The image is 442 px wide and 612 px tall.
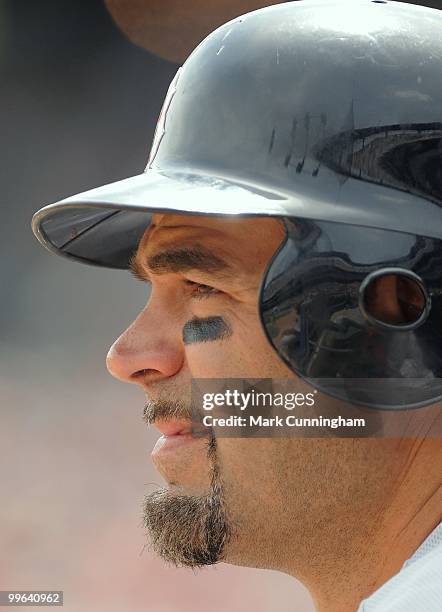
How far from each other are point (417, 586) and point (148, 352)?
57 cm

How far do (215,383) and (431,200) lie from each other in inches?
17.1

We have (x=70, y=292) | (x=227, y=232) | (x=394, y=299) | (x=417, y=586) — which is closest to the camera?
(x=417, y=586)

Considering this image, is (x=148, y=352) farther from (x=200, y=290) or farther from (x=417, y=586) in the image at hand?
(x=417, y=586)

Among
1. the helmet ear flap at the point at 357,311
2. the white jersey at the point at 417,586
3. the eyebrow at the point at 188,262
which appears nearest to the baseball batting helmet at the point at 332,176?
the helmet ear flap at the point at 357,311

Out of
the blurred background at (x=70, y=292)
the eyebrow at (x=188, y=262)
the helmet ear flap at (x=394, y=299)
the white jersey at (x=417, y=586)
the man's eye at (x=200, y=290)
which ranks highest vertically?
the blurred background at (x=70, y=292)

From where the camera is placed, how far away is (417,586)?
4.02ft

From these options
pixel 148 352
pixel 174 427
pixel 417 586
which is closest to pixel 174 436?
pixel 174 427

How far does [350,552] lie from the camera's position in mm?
1422

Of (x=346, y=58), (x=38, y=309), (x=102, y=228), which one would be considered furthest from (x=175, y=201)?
(x=38, y=309)

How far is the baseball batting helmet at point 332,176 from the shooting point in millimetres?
1311

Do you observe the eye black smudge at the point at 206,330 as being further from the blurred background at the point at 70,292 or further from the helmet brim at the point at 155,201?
the blurred background at the point at 70,292

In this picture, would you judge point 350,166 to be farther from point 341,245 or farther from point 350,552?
point 350,552

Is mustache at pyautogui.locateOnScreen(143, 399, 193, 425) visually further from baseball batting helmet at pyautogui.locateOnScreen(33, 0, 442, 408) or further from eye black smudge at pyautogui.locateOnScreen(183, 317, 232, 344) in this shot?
baseball batting helmet at pyautogui.locateOnScreen(33, 0, 442, 408)

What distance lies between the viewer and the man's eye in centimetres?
149
